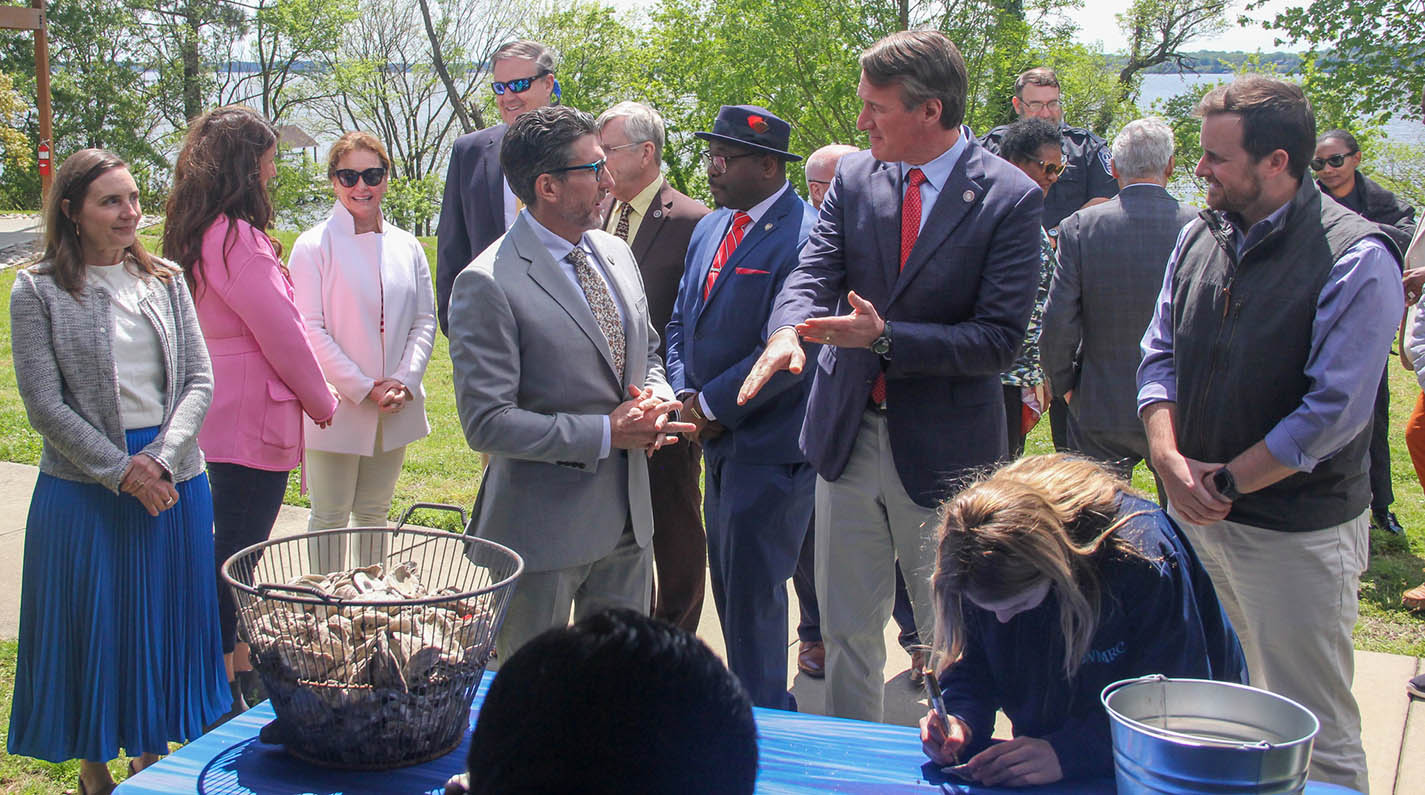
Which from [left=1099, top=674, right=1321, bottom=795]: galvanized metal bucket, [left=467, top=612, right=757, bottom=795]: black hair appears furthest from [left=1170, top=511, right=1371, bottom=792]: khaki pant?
[left=467, top=612, right=757, bottom=795]: black hair

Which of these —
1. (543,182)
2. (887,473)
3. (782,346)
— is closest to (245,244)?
(543,182)

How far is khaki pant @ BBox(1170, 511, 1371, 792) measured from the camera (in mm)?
2752

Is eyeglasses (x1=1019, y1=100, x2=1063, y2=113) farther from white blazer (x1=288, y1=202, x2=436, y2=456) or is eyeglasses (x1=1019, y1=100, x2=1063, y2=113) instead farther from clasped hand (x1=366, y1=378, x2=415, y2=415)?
clasped hand (x1=366, y1=378, x2=415, y2=415)

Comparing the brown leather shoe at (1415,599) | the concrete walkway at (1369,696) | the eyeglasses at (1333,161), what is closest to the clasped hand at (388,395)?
the concrete walkway at (1369,696)

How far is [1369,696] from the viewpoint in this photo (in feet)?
13.1

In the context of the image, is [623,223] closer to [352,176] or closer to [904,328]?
[352,176]

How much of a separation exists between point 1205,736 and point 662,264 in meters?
2.99

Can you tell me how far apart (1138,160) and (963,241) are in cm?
162

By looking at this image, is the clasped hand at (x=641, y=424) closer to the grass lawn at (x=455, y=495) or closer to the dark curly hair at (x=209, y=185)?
the dark curly hair at (x=209, y=185)

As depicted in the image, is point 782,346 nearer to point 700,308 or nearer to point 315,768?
point 700,308

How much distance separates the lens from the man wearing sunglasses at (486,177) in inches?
177

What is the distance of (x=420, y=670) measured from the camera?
1895 millimetres

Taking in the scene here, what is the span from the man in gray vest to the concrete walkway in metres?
0.91

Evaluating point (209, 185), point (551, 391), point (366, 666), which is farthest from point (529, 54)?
point (366, 666)
